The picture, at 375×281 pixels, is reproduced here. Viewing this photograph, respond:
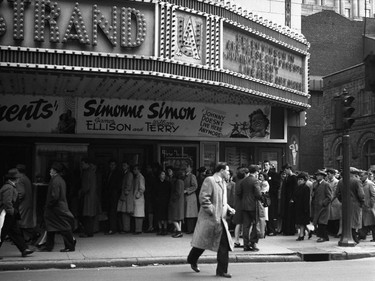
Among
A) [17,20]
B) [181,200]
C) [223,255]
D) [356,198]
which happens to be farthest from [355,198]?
[17,20]

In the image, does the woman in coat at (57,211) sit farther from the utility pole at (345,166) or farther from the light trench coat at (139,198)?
the utility pole at (345,166)

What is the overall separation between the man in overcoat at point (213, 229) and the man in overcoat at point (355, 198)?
5697 mm

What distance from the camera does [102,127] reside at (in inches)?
633

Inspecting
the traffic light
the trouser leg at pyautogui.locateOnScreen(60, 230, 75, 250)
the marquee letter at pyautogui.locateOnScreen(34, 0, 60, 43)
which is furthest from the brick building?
the marquee letter at pyautogui.locateOnScreen(34, 0, 60, 43)

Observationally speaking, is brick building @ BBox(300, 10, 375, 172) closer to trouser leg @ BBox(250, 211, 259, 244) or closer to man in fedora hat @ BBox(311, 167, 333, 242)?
man in fedora hat @ BBox(311, 167, 333, 242)

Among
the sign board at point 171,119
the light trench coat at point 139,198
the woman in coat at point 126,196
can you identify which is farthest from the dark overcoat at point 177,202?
the sign board at point 171,119

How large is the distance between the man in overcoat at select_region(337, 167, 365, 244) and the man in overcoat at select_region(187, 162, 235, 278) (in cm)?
570

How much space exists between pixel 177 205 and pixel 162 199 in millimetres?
461

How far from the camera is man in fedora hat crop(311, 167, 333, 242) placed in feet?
47.2

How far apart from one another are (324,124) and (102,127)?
2968 centimetres

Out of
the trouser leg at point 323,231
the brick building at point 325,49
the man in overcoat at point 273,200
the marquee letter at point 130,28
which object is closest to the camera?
the marquee letter at point 130,28

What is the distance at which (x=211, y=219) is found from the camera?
9.66 metres

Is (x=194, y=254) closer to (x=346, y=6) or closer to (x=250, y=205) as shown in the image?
(x=250, y=205)

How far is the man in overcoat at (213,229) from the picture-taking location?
31.2 feet
